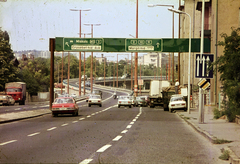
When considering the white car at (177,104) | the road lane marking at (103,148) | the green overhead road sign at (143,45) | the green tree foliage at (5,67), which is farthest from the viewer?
the green tree foliage at (5,67)

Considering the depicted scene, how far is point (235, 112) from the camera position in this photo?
2058cm

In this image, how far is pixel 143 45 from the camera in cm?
4003

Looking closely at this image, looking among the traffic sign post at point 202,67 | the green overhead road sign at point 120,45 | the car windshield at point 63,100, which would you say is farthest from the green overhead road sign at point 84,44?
the traffic sign post at point 202,67

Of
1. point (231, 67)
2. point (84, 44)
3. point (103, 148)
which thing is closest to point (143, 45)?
point (84, 44)

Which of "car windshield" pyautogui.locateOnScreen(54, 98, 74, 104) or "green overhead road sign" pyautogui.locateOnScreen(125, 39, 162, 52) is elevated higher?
"green overhead road sign" pyautogui.locateOnScreen(125, 39, 162, 52)

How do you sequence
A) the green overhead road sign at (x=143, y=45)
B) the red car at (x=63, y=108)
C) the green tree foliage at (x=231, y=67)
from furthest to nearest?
1. the green overhead road sign at (x=143, y=45)
2. the red car at (x=63, y=108)
3. the green tree foliage at (x=231, y=67)

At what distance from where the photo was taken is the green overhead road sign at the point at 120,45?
38.2 m

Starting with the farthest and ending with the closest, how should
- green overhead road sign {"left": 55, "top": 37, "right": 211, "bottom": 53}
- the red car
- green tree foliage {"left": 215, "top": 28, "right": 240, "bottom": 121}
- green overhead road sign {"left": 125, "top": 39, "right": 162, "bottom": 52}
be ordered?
green overhead road sign {"left": 125, "top": 39, "right": 162, "bottom": 52} → green overhead road sign {"left": 55, "top": 37, "right": 211, "bottom": 53} → the red car → green tree foliage {"left": 215, "top": 28, "right": 240, "bottom": 121}

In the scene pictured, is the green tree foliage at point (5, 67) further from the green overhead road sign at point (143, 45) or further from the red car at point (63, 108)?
the red car at point (63, 108)

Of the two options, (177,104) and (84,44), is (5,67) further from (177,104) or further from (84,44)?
(177,104)

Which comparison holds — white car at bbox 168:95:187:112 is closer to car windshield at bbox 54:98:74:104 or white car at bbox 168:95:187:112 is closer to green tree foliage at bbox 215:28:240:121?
car windshield at bbox 54:98:74:104

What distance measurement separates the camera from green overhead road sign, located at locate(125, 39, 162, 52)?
39.5m

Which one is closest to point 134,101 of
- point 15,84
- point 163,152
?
point 15,84

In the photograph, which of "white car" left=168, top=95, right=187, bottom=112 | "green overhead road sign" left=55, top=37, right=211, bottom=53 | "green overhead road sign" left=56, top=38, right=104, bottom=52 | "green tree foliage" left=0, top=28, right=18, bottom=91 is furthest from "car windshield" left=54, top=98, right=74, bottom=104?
"green tree foliage" left=0, top=28, right=18, bottom=91
